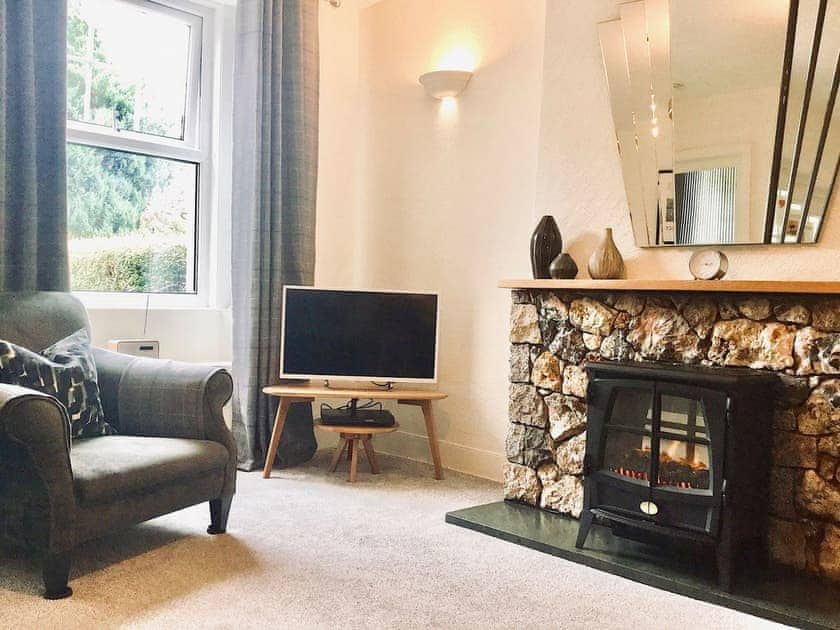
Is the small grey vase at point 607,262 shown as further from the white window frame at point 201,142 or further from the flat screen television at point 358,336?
the white window frame at point 201,142

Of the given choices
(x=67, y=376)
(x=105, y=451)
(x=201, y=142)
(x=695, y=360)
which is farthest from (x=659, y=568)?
(x=201, y=142)

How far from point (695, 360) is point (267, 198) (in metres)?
2.21

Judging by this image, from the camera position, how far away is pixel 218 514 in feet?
9.19

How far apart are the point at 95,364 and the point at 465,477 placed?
1.80 metres

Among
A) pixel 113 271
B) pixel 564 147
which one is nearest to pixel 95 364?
pixel 113 271

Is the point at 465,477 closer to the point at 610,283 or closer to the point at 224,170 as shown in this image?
the point at 610,283

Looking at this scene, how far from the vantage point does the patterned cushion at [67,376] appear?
8.23 feet

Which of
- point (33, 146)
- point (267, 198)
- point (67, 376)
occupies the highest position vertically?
point (33, 146)

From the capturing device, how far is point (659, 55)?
302 cm

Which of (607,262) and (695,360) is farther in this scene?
(607,262)

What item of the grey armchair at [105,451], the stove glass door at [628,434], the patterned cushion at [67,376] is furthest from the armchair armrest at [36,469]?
the stove glass door at [628,434]

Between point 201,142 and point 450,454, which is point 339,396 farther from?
point 201,142

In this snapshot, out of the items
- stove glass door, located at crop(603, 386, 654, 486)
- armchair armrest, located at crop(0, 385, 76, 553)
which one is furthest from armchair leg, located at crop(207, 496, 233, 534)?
stove glass door, located at crop(603, 386, 654, 486)

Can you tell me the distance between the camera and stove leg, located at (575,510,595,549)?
2.76 metres
